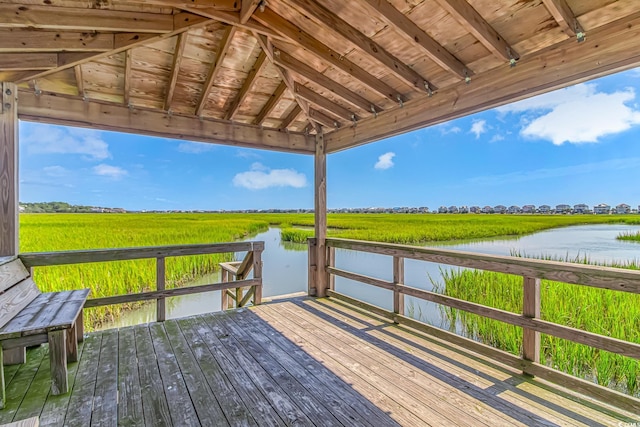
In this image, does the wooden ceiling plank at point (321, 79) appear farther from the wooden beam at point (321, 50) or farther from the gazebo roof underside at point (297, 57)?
the wooden beam at point (321, 50)

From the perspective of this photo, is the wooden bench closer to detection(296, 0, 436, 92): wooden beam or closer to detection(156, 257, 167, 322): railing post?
detection(156, 257, 167, 322): railing post

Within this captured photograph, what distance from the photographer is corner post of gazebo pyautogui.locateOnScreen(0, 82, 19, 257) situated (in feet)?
8.26

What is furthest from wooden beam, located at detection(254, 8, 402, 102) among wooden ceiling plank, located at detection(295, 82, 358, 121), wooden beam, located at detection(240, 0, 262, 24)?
wooden ceiling plank, located at detection(295, 82, 358, 121)

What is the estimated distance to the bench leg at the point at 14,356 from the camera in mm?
2381

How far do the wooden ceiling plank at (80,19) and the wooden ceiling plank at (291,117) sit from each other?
1.76 metres

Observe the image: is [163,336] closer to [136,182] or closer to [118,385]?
[118,385]

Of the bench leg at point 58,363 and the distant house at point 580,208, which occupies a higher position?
the distant house at point 580,208

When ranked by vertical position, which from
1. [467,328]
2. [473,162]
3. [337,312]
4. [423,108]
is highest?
[473,162]

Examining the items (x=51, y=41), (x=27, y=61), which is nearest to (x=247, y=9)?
(x=51, y=41)

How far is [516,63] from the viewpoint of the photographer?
2219mm

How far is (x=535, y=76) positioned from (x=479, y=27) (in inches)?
22.8

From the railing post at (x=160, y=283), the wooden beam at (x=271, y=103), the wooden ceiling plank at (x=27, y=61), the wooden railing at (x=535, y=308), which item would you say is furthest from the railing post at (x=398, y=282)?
the wooden ceiling plank at (x=27, y=61)

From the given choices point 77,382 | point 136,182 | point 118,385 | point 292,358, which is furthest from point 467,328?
point 136,182

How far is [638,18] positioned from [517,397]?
234cm
